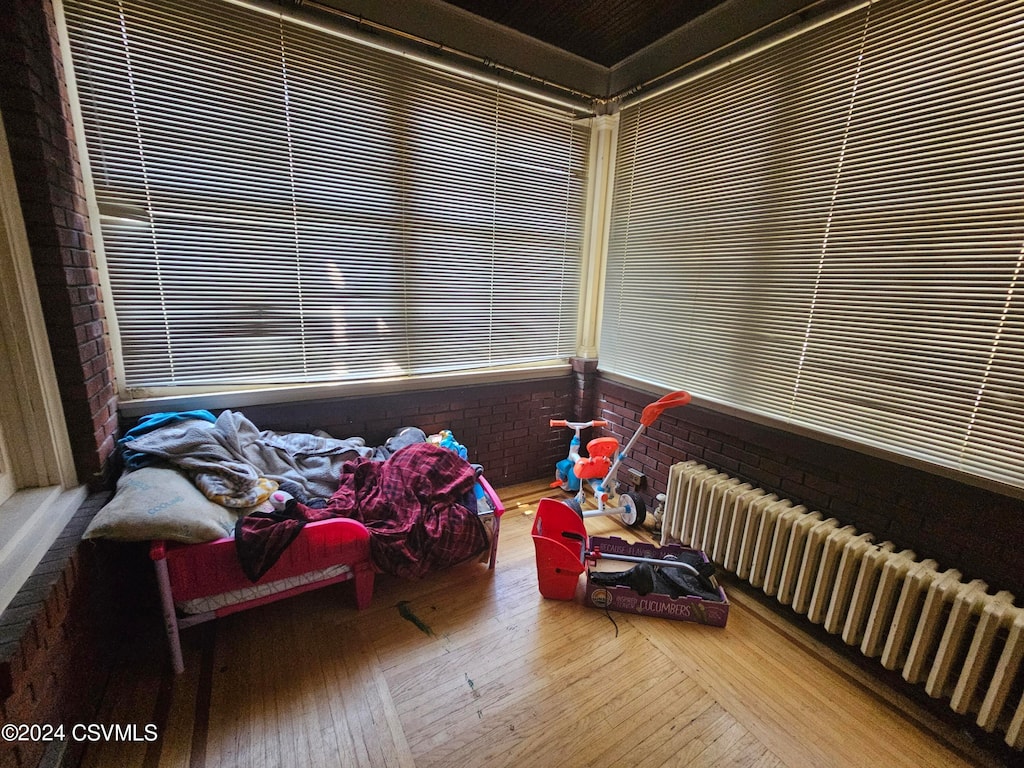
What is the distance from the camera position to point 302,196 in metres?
2.16

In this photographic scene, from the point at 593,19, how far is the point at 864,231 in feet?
6.11

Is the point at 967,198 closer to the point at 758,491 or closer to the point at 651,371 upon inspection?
the point at 758,491

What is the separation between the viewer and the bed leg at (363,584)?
6.22ft

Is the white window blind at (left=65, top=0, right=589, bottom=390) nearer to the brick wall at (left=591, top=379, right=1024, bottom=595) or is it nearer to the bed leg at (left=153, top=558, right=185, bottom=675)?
the bed leg at (left=153, top=558, right=185, bottom=675)

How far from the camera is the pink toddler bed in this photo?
1.53m

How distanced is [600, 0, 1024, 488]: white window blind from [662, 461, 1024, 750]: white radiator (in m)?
0.40

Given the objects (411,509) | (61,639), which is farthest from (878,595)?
(61,639)

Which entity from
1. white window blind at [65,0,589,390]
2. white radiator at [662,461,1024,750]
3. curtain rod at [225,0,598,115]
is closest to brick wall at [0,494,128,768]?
white window blind at [65,0,589,390]

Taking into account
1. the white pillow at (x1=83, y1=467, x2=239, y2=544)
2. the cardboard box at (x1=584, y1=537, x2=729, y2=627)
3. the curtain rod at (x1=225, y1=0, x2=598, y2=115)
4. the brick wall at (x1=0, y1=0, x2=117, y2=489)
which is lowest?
the cardboard box at (x1=584, y1=537, x2=729, y2=627)

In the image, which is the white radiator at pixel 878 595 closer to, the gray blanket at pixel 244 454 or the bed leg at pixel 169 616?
the gray blanket at pixel 244 454

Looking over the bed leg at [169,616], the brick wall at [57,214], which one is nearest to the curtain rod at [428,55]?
the brick wall at [57,214]

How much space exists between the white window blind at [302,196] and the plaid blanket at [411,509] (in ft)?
2.12

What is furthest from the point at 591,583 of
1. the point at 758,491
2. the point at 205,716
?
the point at 205,716

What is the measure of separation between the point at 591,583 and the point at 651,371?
1373 millimetres
